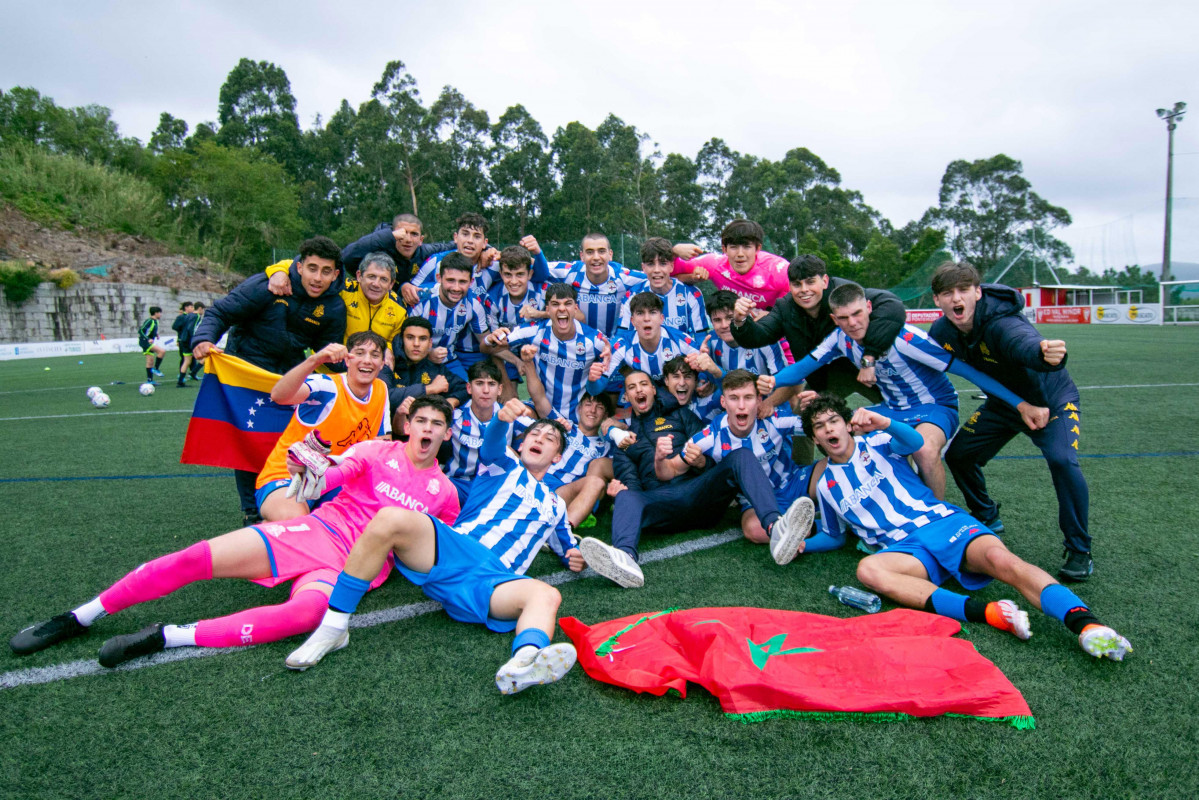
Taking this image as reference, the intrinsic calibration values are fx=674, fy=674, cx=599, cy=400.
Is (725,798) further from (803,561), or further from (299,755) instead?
(803,561)

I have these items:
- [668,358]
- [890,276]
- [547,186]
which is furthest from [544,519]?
[890,276]

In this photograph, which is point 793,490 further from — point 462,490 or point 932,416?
point 462,490

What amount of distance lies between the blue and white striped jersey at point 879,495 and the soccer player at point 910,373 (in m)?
0.47

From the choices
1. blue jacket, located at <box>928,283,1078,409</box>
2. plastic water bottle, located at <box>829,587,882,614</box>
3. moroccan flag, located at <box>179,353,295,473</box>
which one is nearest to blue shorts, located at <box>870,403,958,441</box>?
blue jacket, located at <box>928,283,1078,409</box>

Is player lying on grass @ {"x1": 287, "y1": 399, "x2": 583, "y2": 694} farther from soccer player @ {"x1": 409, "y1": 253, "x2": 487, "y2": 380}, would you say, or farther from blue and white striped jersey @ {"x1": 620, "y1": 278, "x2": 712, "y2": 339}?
blue and white striped jersey @ {"x1": 620, "y1": 278, "x2": 712, "y2": 339}

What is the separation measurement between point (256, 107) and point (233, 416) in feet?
222

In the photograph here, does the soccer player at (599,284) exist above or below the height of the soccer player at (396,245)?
below

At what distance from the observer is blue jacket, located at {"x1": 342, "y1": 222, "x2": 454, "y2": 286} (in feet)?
18.5

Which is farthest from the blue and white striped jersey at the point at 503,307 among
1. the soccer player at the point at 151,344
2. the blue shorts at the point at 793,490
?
the soccer player at the point at 151,344

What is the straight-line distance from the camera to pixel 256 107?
60312 mm

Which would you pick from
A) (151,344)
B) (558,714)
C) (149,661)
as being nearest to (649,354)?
(558,714)

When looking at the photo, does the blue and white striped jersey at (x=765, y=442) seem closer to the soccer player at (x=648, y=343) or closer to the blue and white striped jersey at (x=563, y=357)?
the soccer player at (x=648, y=343)

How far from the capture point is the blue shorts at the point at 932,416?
4438 mm

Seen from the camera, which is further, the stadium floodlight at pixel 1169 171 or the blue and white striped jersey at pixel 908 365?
the stadium floodlight at pixel 1169 171
